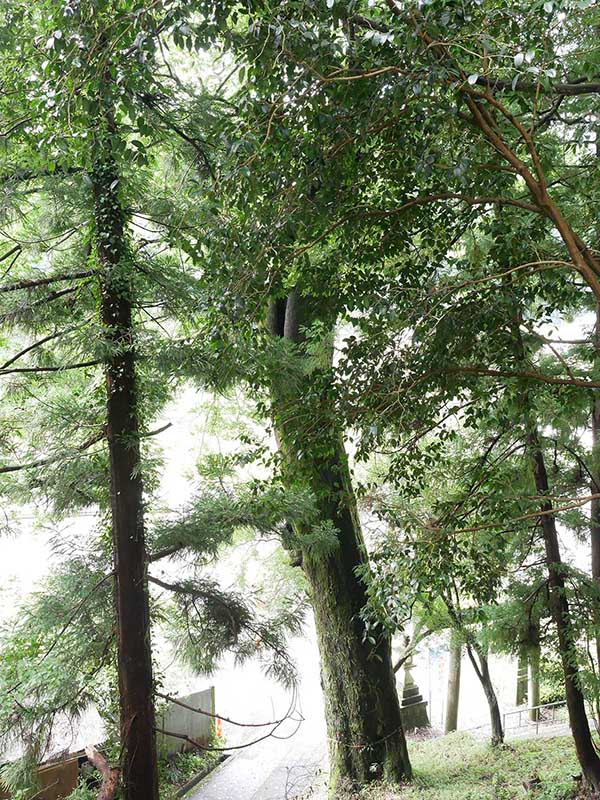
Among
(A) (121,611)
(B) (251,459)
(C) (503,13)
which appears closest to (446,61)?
(C) (503,13)

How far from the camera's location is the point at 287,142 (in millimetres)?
2854

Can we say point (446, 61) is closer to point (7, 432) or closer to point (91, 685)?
point (91, 685)

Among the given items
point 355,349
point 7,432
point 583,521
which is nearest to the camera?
point 355,349

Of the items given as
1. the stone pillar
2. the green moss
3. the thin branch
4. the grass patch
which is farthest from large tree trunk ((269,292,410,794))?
the stone pillar

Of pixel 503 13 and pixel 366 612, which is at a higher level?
pixel 503 13

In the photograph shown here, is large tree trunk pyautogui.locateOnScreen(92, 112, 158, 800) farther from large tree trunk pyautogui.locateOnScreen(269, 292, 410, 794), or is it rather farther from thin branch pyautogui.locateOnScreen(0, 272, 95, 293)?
large tree trunk pyautogui.locateOnScreen(269, 292, 410, 794)

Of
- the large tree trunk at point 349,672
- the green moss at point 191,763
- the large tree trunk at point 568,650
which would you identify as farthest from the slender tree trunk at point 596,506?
the green moss at point 191,763

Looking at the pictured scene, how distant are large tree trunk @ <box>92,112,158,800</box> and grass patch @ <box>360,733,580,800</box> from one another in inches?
104

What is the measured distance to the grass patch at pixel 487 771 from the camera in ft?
20.6

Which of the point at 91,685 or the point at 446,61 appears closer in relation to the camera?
the point at 446,61

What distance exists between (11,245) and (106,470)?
11.1 feet

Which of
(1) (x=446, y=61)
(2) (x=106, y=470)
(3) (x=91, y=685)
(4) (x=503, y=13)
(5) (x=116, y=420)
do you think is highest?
(4) (x=503, y=13)

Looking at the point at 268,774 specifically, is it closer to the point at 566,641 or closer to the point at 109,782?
the point at 566,641

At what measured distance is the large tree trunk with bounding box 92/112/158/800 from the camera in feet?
15.2
